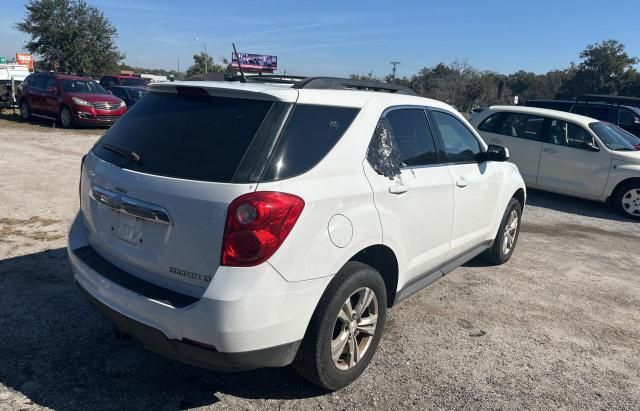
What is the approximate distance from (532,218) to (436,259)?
4.93 meters

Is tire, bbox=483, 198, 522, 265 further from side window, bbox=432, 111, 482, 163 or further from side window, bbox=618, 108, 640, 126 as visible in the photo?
side window, bbox=618, 108, 640, 126

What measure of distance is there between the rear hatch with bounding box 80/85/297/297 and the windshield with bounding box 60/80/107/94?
14699mm

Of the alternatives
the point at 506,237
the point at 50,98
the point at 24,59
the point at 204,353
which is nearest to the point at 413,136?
the point at 204,353

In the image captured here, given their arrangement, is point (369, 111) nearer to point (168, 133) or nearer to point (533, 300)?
point (168, 133)

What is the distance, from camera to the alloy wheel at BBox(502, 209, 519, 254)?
530 cm

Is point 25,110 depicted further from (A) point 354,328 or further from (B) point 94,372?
(A) point 354,328

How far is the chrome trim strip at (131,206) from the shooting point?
2484mm

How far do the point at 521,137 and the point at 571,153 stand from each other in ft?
3.12

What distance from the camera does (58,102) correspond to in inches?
617

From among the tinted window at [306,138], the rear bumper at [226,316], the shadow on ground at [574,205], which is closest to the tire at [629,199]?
the shadow on ground at [574,205]

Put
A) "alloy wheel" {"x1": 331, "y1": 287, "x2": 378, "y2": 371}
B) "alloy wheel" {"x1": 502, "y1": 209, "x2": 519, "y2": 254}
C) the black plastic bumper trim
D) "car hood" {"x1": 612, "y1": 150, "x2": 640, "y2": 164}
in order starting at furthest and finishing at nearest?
"car hood" {"x1": 612, "y1": 150, "x2": 640, "y2": 164}, "alloy wheel" {"x1": 502, "y1": 209, "x2": 519, "y2": 254}, "alloy wheel" {"x1": 331, "y1": 287, "x2": 378, "y2": 371}, the black plastic bumper trim

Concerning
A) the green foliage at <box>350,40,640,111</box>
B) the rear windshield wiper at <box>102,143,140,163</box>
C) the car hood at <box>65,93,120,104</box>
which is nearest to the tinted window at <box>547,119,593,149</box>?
the rear windshield wiper at <box>102,143,140,163</box>

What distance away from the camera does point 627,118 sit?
13.6 meters

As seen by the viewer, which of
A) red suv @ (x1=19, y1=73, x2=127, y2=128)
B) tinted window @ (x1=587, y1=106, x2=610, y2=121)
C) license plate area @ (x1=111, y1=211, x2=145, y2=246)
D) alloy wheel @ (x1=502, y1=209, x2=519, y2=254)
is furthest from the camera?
red suv @ (x1=19, y1=73, x2=127, y2=128)
